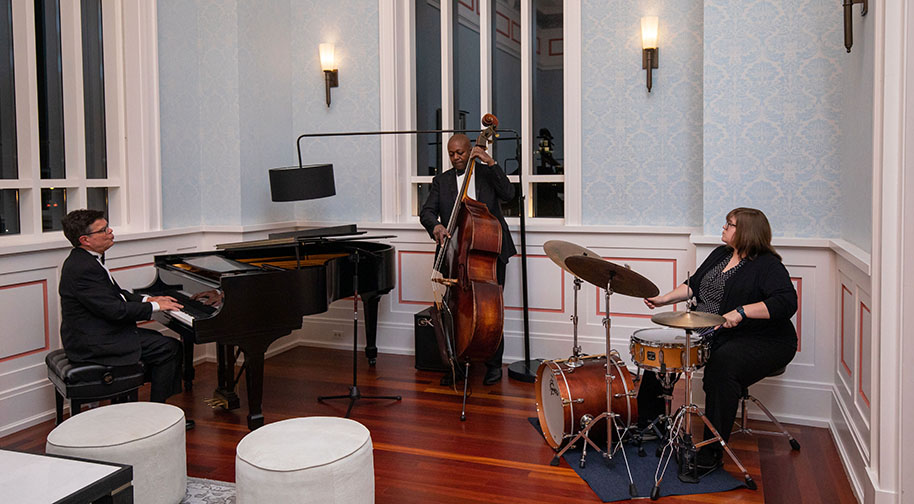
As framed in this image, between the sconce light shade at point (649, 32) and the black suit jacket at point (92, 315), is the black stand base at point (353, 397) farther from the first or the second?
the sconce light shade at point (649, 32)

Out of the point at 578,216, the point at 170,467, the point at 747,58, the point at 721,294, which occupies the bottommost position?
the point at 170,467

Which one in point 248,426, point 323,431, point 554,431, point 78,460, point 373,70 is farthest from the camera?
point 373,70

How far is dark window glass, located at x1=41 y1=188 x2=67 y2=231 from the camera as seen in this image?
4.57m

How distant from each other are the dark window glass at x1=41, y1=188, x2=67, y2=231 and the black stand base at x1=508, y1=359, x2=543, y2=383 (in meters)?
3.00

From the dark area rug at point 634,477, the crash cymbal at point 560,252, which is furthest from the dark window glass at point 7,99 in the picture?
the dark area rug at point 634,477

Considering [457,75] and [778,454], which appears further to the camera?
[457,75]

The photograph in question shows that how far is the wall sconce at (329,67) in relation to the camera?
5.89 metres

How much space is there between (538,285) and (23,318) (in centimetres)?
324

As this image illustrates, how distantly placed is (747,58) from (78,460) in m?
3.83

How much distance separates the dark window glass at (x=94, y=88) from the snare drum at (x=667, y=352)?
3.63 meters

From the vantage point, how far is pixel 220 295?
3.81 metres

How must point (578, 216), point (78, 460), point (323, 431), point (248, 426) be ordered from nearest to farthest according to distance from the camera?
point (78, 460), point (323, 431), point (248, 426), point (578, 216)

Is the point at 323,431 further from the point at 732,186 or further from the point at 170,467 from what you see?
the point at 732,186

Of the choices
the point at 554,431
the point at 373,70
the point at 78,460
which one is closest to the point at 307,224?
the point at 373,70
